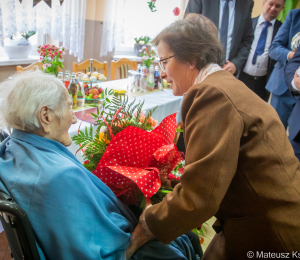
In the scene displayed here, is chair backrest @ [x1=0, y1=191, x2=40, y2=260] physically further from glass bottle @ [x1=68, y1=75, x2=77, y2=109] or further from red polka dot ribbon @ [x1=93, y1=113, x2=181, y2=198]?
glass bottle @ [x1=68, y1=75, x2=77, y2=109]

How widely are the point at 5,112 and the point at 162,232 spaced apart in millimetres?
715

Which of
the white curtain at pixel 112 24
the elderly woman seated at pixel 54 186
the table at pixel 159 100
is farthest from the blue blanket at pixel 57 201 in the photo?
the white curtain at pixel 112 24

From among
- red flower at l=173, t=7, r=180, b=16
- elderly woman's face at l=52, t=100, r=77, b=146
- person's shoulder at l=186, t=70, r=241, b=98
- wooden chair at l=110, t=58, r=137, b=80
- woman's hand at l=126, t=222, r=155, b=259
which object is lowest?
woman's hand at l=126, t=222, r=155, b=259

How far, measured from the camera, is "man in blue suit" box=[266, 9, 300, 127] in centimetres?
282

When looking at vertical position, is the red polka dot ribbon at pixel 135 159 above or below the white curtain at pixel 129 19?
below

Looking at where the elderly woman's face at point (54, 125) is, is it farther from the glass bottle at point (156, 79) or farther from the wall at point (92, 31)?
the wall at point (92, 31)

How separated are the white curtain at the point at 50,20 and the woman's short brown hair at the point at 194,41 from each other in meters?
3.04

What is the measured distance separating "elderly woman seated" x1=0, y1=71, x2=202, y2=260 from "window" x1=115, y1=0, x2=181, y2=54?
460cm

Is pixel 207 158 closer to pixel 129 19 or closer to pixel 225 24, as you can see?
pixel 225 24

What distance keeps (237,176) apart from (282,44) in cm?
272

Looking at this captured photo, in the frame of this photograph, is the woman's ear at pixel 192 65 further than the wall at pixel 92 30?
No

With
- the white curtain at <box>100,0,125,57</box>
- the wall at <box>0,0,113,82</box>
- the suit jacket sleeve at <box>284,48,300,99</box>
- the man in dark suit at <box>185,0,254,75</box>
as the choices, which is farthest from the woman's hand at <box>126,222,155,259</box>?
the white curtain at <box>100,0,125,57</box>

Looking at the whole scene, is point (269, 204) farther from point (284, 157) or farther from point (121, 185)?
point (121, 185)

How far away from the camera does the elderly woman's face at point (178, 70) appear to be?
3.55 feet
